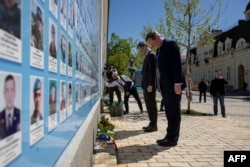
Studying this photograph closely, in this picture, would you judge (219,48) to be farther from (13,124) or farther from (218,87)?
(13,124)

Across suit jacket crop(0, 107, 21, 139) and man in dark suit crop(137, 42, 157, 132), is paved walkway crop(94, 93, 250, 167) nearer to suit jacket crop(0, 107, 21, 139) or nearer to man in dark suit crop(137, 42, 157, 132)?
man in dark suit crop(137, 42, 157, 132)

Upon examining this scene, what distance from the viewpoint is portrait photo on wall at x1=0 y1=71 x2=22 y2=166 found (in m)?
0.88

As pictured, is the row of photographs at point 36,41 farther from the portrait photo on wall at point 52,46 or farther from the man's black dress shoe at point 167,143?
the man's black dress shoe at point 167,143

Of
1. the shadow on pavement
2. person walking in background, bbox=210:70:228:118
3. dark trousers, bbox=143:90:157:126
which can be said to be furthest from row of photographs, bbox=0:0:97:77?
person walking in background, bbox=210:70:228:118

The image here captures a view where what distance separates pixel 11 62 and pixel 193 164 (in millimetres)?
3985

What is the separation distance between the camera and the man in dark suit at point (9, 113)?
0.88 m

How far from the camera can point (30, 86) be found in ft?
3.74

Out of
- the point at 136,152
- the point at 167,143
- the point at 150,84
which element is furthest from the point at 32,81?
the point at 150,84

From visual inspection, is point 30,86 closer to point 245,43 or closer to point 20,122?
point 20,122

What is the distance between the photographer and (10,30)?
917mm

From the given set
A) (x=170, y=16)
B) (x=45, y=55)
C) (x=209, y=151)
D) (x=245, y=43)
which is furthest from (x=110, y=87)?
(x=245, y=43)

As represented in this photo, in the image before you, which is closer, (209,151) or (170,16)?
(209,151)

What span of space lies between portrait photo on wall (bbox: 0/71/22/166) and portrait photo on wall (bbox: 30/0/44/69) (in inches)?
7.3

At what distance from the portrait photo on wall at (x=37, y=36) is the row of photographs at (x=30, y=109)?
6 centimetres
